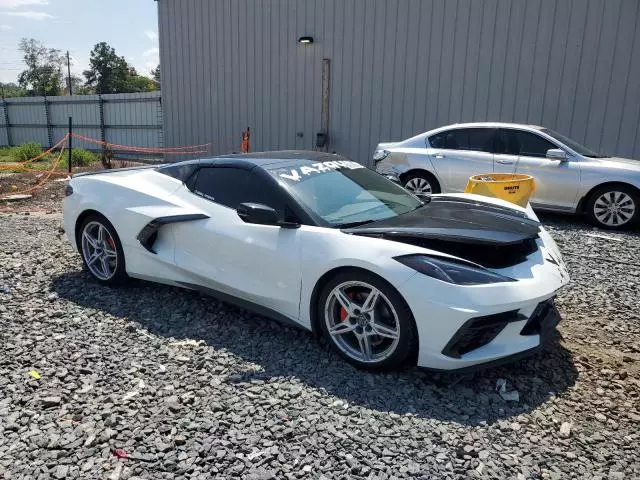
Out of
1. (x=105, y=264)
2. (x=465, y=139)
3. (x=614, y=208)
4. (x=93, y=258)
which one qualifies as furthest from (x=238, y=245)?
(x=614, y=208)

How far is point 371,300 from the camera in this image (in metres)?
3.09

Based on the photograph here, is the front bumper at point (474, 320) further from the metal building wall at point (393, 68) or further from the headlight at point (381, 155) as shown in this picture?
the metal building wall at point (393, 68)

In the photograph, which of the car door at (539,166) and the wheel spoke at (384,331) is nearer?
the wheel spoke at (384,331)

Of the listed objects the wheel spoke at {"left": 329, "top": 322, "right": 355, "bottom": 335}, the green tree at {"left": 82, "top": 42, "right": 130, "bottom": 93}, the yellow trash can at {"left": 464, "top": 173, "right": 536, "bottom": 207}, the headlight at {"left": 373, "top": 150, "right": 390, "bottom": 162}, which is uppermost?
the green tree at {"left": 82, "top": 42, "right": 130, "bottom": 93}

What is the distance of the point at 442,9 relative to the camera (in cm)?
1112

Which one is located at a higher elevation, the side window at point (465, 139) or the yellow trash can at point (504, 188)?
the side window at point (465, 139)

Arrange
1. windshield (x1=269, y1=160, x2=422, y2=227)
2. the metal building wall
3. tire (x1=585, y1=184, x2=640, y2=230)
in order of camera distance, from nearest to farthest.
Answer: windshield (x1=269, y1=160, x2=422, y2=227)
tire (x1=585, y1=184, x2=640, y2=230)
the metal building wall

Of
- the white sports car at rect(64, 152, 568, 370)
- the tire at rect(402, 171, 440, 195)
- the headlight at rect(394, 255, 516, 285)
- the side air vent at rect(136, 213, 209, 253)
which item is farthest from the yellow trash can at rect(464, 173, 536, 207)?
the side air vent at rect(136, 213, 209, 253)

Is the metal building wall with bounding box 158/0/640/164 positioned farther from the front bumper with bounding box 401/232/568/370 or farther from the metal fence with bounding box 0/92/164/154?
the front bumper with bounding box 401/232/568/370

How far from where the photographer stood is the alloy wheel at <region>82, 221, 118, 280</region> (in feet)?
15.2

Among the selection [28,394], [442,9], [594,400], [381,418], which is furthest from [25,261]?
[442,9]

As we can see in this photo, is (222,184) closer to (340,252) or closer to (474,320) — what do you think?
(340,252)

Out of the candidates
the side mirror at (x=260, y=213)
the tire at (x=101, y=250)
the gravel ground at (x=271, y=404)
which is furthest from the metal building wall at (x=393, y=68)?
the side mirror at (x=260, y=213)

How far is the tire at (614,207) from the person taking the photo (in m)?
7.13
